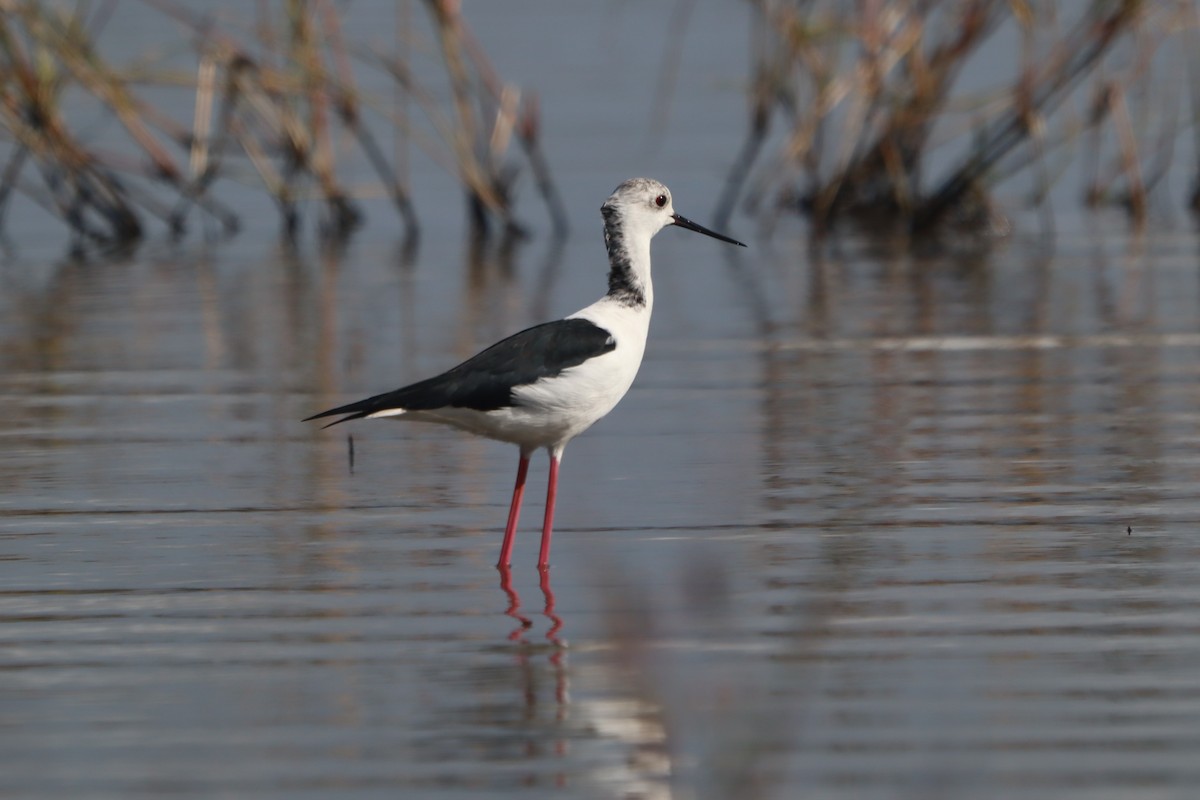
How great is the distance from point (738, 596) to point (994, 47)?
2217 centimetres

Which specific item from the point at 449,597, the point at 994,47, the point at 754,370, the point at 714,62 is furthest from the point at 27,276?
the point at 994,47

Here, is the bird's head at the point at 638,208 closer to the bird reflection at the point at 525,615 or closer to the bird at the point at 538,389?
the bird at the point at 538,389

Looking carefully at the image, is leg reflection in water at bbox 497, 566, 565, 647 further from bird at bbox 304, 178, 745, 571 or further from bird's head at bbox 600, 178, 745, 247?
bird's head at bbox 600, 178, 745, 247

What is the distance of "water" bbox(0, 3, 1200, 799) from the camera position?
4.85m

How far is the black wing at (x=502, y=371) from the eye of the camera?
659 cm

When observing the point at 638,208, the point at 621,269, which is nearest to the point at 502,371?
the point at 621,269

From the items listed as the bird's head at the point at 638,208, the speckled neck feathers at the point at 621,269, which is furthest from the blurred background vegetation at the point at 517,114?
the speckled neck feathers at the point at 621,269

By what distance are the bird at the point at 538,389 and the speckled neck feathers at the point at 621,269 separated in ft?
0.08

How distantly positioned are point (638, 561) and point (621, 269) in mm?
1046

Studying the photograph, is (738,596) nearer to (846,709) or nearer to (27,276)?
(846,709)

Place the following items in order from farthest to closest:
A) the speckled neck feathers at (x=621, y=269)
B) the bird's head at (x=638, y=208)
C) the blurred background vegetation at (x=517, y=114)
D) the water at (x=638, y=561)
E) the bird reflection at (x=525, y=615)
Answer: the blurred background vegetation at (x=517, y=114) < the bird's head at (x=638, y=208) < the speckled neck feathers at (x=621, y=269) < the bird reflection at (x=525, y=615) < the water at (x=638, y=561)

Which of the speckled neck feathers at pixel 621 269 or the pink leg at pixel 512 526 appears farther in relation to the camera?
the speckled neck feathers at pixel 621 269

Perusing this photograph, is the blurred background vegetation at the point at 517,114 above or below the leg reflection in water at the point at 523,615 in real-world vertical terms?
above

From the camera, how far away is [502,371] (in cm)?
672
